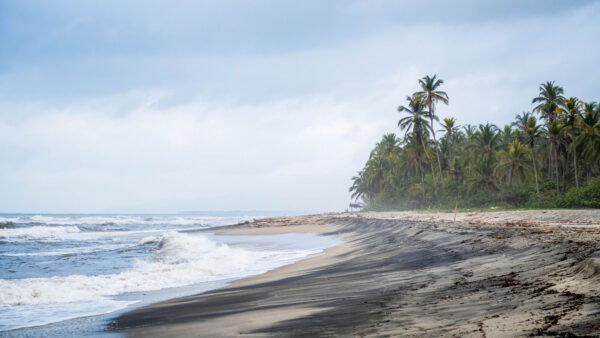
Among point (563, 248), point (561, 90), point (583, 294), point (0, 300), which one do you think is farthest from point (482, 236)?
point (561, 90)

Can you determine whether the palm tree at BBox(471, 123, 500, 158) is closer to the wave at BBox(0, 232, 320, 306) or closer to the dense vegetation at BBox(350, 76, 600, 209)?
the dense vegetation at BBox(350, 76, 600, 209)

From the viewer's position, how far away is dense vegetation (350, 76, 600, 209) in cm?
3466

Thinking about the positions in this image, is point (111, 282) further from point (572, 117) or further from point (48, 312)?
point (572, 117)

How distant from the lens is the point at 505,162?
1684 inches

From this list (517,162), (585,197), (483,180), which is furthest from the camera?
(483,180)

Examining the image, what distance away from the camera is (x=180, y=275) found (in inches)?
506

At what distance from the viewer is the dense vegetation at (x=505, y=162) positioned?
34656mm

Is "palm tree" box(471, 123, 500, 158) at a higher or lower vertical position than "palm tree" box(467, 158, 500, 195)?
higher

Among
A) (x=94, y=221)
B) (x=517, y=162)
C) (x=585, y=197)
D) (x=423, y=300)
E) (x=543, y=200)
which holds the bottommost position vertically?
(x=94, y=221)

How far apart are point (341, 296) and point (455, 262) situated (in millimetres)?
3359

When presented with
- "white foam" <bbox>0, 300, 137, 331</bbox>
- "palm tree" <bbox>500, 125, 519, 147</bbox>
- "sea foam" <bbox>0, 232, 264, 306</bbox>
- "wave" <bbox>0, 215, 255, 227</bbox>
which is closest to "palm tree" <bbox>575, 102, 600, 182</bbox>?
"palm tree" <bbox>500, 125, 519, 147</bbox>

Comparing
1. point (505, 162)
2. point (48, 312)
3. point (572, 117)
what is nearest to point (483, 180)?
point (505, 162)

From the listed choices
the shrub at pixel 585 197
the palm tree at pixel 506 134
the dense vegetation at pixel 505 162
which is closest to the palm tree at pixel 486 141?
the dense vegetation at pixel 505 162

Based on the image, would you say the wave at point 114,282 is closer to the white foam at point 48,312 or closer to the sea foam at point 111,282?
the sea foam at point 111,282
